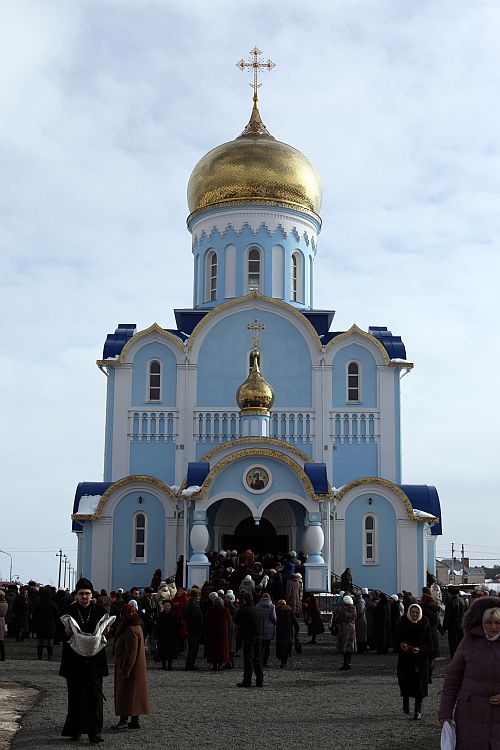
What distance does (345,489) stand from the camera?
23.1 meters

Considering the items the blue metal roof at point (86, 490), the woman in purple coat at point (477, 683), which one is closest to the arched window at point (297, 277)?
the blue metal roof at point (86, 490)

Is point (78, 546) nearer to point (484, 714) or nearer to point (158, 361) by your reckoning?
point (158, 361)

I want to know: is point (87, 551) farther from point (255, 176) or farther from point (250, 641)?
point (250, 641)

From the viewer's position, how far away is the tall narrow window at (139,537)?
2333 centimetres

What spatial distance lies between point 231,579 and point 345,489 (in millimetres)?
4728

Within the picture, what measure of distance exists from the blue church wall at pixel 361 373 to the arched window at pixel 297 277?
2.89 m

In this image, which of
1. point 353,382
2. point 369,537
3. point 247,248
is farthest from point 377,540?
point 247,248

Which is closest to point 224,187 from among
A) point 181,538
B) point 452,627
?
point 181,538

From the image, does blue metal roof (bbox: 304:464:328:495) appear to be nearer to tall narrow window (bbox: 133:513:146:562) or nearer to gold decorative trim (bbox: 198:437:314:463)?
gold decorative trim (bbox: 198:437:314:463)

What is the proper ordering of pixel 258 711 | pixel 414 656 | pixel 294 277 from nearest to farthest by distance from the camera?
1. pixel 414 656
2. pixel 258 711
3. pixel 294 277

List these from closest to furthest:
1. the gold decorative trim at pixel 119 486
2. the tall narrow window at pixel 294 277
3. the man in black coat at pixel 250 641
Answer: the man in black coat at pixel 250 641, the gold decorative trim at pixel 119 486, the tall narrow window at pixel 294 277

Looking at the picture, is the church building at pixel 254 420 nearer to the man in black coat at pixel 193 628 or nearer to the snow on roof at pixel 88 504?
the snow on roof at pixel 88 504

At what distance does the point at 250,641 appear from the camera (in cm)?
1152

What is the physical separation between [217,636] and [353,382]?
41.8 feet
